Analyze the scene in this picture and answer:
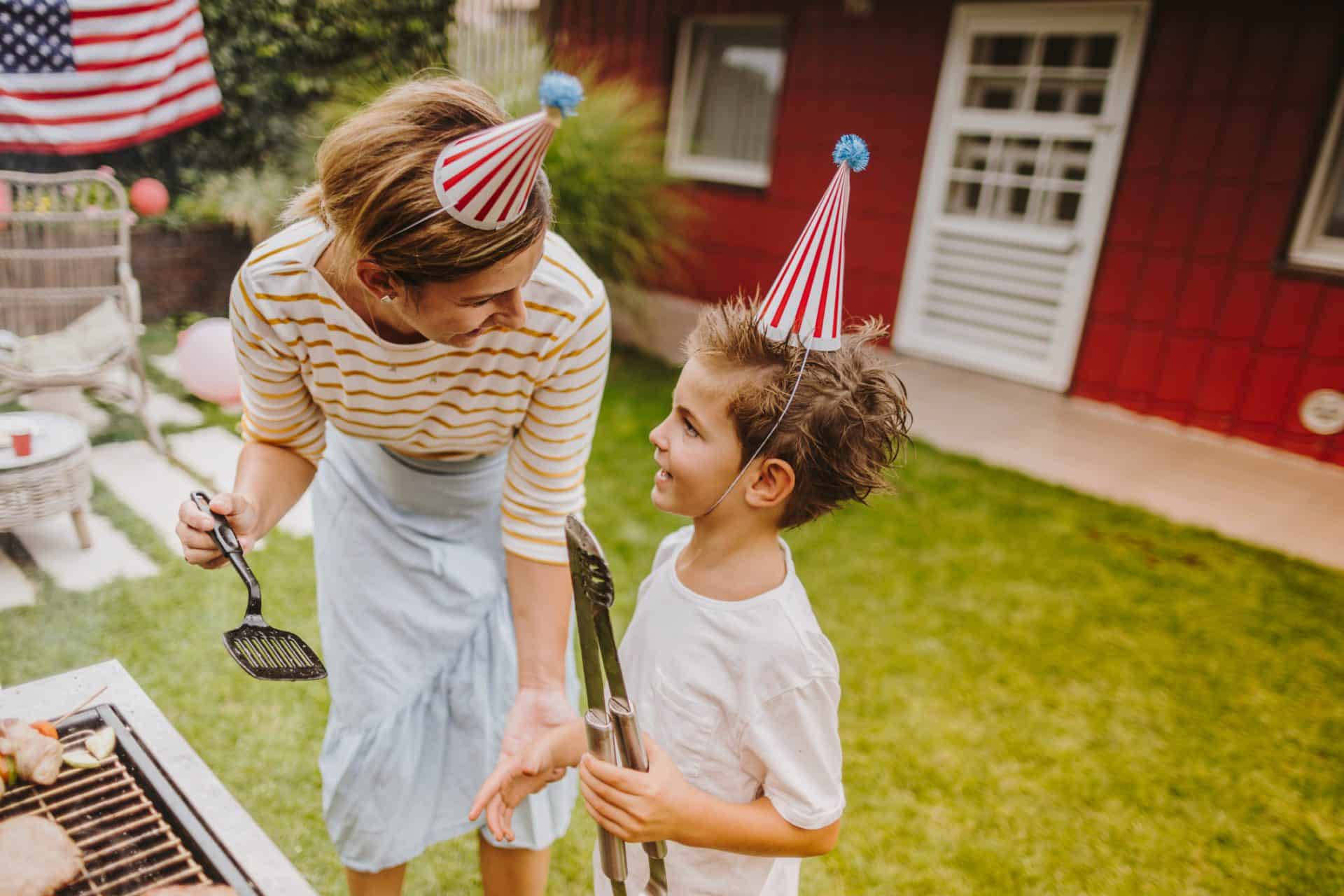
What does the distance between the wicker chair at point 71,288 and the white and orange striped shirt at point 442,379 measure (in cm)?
251

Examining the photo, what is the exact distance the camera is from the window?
712 cm

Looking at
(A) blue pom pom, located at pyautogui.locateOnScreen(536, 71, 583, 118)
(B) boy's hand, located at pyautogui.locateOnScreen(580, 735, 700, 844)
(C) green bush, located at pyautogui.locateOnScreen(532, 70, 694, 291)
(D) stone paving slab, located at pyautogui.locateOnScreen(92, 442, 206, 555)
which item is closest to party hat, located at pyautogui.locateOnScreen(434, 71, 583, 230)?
(A) blue pom pom, located at pyautogui.locateOnScreen(536, 71, 583, 118)

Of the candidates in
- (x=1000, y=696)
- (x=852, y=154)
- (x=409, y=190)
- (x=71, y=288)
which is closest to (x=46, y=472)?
(x=71, y=288)

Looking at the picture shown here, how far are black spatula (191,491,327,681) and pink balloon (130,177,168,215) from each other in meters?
2.13

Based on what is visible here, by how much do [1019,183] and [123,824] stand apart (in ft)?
19.7

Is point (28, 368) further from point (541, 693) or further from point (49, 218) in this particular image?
point (541, 693)

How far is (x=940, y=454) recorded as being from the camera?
5098 mm

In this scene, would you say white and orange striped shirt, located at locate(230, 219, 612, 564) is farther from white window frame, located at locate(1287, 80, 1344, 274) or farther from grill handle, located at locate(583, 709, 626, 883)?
white window frame, located at locate(1287, 80, 1344, 274)

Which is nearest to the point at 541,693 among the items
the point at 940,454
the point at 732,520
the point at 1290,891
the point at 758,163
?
the point at 732,520

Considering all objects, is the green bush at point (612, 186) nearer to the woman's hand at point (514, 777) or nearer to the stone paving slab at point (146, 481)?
the stone paving slab at point (146, 481)

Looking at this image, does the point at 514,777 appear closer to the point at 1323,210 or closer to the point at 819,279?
the point at 819,279

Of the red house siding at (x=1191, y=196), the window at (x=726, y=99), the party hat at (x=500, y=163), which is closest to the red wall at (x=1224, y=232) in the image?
the red house siding at (x=1191, y=196)

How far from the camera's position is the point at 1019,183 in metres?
5.86

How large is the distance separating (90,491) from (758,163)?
18.6 ft
